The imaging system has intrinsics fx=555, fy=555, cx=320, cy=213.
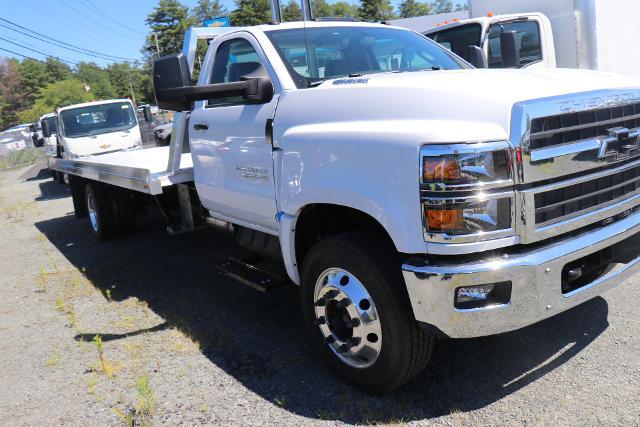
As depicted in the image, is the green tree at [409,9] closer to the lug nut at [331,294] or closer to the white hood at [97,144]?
the white hood at [97,144]

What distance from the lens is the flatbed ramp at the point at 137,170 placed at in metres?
5.09

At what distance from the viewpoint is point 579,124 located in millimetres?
2715

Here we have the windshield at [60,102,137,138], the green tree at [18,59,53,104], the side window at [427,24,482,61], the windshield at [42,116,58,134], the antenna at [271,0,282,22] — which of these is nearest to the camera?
the antenna at [271,0,282,22]

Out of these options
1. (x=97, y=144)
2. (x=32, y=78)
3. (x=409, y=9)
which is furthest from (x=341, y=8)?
(x=97, y=144)

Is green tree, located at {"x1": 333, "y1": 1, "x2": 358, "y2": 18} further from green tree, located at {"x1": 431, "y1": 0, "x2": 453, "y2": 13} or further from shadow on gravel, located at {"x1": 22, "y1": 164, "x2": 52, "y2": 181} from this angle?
shadow on gravel, located at {"x1": 22, "y1": 164, "x2": 52, "y2": 181}

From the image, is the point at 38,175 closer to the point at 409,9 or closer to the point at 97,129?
the point at 97,129

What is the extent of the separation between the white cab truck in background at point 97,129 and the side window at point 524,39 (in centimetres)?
924

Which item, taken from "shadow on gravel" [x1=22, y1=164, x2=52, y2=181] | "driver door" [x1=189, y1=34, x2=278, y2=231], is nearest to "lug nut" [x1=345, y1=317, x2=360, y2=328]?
"driver door" [x1=189, y1=34, x2=278, y2=231]

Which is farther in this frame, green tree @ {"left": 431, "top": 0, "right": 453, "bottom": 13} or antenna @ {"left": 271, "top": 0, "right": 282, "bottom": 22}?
green tree @ {"left": 431, "top": 0, "right": 453, "bottom": 13}

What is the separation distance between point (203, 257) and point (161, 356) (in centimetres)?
256

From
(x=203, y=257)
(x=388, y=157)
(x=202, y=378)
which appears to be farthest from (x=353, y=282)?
(x=203, y=257)

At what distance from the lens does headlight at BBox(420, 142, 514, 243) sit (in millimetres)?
2498

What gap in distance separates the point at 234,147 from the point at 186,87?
70 centimetres

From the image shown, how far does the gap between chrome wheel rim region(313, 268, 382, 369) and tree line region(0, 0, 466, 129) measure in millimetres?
53410
